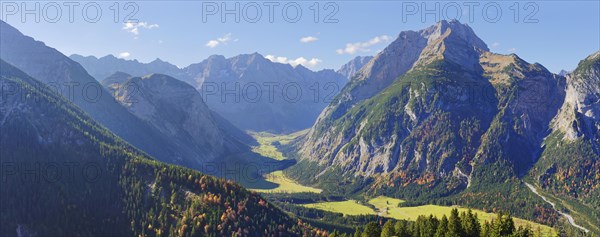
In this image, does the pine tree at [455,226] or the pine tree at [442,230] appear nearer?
the pine tree at [455,226]

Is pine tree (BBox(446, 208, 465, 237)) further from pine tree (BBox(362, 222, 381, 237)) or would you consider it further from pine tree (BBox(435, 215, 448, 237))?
pine tree (BBox(362, 222, 381, 237))

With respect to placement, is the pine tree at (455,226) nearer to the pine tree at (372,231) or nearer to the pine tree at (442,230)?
the pine tree at (442,230)

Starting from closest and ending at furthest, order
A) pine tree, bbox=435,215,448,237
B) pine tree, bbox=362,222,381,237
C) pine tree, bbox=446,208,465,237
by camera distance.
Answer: pine tree, bbox=446,208,465,237, pine tree, bbox=435,215,448,237, pine tree, bbox=362,222,381,237

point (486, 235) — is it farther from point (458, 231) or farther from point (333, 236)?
point (333, 236)

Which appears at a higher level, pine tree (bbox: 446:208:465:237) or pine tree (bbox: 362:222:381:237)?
pine tree (bbox: 446:208:465:237)

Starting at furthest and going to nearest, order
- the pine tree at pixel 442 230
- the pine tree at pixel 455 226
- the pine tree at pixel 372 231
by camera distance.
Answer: the pine tree at pixel 372 231, the pine tree at pixel 442 230, the pine tree at pixel 455 226

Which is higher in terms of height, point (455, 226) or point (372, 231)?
point (455, 226)

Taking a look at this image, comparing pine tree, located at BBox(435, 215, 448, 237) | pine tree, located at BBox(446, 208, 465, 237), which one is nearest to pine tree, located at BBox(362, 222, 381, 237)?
pine tree, located at BBox(435, 215, 448, 237)

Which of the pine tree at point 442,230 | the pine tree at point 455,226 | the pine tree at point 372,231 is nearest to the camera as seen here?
the pine tree at point 455,226

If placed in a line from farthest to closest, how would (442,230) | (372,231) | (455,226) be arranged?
(372,231) < (442,230) < (455,226)

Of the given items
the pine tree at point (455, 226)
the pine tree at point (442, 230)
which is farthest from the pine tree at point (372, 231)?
the pine tree at point (455, 226)

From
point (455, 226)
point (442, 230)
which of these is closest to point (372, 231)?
point (442, 230)

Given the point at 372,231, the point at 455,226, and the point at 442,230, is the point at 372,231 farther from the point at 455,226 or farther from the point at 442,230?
the point at 455,226
